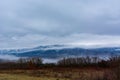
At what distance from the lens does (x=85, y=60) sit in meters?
91.5

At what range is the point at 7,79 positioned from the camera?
151 ft

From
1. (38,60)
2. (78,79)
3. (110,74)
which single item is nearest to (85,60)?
(38,60)

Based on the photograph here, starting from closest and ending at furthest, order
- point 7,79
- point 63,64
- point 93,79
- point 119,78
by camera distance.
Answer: point 119,78
point 93,79
point 7,79
point 63,64

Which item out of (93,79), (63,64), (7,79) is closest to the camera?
(93,79)

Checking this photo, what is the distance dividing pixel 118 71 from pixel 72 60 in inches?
2060

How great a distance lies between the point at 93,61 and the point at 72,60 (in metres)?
6.92

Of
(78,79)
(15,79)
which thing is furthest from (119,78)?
(15,79)

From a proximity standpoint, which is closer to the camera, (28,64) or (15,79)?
(15,79)

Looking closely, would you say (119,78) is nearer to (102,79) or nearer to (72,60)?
(102,79)

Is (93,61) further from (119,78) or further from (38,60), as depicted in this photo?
(119,78)

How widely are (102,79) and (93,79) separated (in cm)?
241

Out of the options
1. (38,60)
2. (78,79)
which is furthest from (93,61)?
(78,79)

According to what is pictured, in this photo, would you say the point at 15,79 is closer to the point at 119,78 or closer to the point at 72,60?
the point at 119,78

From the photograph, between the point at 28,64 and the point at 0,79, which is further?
the point at 28,64
